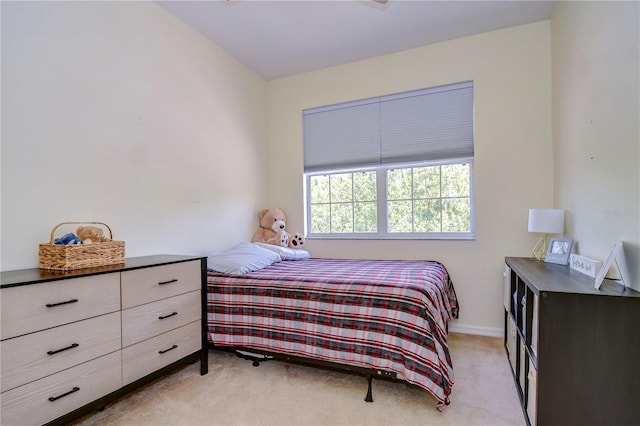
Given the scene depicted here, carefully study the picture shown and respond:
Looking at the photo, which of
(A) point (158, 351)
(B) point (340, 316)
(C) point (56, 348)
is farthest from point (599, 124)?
(C) point (56, 348)

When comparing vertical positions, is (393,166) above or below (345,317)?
above

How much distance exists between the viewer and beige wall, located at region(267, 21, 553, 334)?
2605 mm

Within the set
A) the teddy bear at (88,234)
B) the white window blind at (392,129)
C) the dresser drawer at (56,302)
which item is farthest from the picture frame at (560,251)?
the teddy bear at (88,234)

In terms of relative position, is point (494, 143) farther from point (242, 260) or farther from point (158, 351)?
point (158, 351)

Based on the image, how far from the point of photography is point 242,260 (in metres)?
2.39

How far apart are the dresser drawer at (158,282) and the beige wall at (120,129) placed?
50cm

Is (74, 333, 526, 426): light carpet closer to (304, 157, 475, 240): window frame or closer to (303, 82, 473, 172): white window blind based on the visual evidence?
(304, 157, 475, 240): window frame

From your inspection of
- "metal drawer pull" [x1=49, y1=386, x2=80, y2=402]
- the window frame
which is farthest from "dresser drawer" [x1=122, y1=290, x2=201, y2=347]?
the window frame

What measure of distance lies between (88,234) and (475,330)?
2.98 metres

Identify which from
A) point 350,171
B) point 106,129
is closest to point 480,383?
point 350,171

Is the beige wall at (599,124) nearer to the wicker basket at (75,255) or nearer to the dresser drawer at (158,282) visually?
the dresser drawer at (158,282)

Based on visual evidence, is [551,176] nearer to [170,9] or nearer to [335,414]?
[335,414]

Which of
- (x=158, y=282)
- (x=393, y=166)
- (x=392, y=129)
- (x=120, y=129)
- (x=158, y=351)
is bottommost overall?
(x=158, y=351)

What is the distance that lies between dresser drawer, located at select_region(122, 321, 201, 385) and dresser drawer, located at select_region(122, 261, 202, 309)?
23 centimetres
